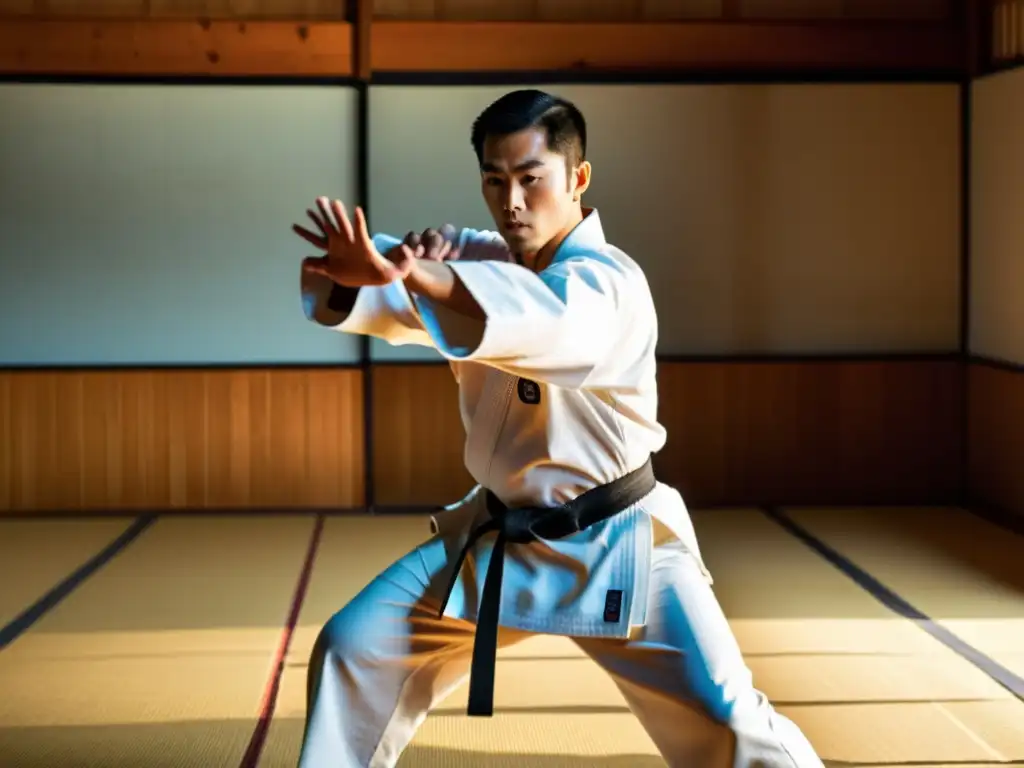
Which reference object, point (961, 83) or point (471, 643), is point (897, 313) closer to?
point (961, 83)

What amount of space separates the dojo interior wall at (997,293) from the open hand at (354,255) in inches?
166

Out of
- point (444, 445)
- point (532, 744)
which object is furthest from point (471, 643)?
point (444, 445)

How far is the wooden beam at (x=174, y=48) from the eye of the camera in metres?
5.45

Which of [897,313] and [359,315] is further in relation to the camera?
[897,313]

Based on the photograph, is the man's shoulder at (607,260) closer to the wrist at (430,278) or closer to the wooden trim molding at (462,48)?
the wrist at (430,278)

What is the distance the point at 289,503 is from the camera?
5.68 meters

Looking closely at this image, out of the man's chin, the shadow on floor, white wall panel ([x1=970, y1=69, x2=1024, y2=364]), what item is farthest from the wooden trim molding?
the man's chin

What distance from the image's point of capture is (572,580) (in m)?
1.98

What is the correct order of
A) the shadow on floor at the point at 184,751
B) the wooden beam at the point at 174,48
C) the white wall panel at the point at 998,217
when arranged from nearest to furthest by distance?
1. the shadow on floor at the point at 184,751
2. the white wall panel at the point at 998,217
3. the wooden beam at the point at 174,48

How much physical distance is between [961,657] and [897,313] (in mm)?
2654

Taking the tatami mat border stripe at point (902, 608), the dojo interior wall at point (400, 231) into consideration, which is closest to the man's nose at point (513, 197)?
the tatami mat border stripe at point (902, 608)

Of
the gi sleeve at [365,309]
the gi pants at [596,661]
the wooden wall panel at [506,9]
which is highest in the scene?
the wooden wall panel at [506,9]

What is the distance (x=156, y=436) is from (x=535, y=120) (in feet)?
13.6

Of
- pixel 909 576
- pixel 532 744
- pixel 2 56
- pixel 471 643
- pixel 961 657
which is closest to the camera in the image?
pixel 471 643
